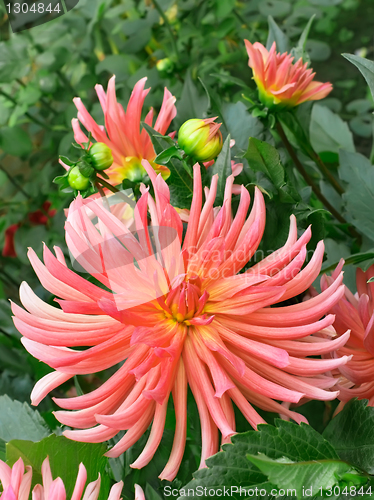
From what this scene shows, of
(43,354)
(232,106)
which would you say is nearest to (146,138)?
(232,106)

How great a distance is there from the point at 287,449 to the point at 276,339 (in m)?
0.06

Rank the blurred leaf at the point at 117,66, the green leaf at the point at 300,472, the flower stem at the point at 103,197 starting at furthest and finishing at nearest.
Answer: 1. the blurred leaf at the point at 117,66
2. the flower stem at the point at 103,197
3. the green leaf at the point at 300,472

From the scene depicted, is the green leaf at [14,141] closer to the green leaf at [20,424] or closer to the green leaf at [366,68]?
the green leaf at [20,424]

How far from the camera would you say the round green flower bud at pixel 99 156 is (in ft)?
1.07

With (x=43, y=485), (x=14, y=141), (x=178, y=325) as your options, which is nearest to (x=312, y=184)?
(x=178, y=325)

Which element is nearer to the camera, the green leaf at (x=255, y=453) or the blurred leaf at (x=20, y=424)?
the green leaf at (x=255, y=453)

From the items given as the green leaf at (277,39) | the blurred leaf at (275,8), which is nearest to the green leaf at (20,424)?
the green leaf at (277,39)

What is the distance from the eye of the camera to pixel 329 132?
1.98 ft

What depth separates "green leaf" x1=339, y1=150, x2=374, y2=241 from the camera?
410 millimetres

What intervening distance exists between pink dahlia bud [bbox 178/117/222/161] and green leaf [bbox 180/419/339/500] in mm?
184

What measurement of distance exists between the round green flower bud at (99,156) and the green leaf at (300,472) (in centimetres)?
22

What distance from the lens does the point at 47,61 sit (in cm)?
69

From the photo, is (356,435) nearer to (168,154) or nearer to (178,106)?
(168,154)

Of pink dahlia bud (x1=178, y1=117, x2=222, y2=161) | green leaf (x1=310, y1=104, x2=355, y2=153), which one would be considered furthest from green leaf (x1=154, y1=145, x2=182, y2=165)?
green leaf (x1=310, y1=104, x2=355, y2=153)
